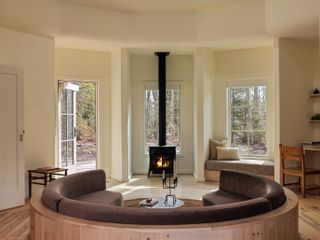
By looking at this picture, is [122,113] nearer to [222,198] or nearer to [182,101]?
[182,101]

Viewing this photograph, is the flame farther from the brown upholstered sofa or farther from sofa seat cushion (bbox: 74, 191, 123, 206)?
the brown upholstered sofa

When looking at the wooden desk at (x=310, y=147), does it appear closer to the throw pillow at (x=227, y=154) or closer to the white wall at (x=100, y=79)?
the throw pillow at (x=227, y=154)

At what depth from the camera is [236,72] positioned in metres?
7.38

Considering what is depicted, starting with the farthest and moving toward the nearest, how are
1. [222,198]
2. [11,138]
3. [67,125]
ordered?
[67,125]
[11,138]
[222,198]

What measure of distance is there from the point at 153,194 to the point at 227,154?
1.97 m

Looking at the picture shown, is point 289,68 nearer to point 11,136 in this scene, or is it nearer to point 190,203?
point 190,203

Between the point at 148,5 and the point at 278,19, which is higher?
the point at 148,5

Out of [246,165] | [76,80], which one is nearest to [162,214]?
[246,165]

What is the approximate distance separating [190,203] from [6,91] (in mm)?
2918

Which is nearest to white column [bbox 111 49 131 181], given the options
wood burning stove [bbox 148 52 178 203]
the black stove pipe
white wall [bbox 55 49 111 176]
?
white wall [bbox 55 49 111 176]

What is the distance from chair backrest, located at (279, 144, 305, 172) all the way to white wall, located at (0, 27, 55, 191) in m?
3.82

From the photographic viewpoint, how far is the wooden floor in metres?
3.88

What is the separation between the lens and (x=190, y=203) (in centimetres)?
450

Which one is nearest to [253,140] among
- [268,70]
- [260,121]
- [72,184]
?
[260,121]
